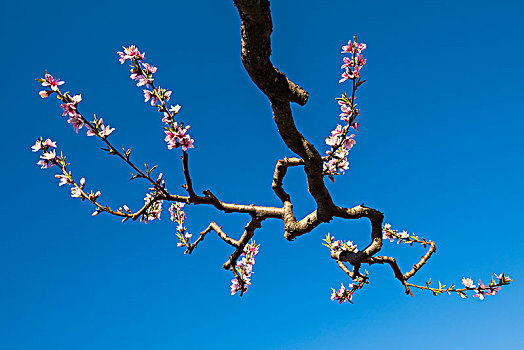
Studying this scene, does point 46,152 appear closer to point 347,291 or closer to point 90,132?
point 90,132

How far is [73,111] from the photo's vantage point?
389 centimetres

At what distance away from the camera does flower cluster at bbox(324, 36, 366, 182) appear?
178 inches

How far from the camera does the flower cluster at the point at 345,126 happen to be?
14.8ft

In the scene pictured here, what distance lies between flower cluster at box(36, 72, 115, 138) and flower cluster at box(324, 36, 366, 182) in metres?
2.70

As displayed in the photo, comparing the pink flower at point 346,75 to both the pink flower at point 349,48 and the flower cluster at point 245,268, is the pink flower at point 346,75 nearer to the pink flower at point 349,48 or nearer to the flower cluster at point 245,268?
the pink flower at point 349,48

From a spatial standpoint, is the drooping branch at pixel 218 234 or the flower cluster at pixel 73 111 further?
the drooping branch at pixel 218 234

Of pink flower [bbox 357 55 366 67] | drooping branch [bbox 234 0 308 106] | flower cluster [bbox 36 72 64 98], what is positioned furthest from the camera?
pink flower [bbox 357 55 366 67]

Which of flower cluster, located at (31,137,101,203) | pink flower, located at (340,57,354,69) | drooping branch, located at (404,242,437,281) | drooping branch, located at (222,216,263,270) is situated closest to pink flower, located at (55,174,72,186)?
flower cluster, located at (31,137,101,203)

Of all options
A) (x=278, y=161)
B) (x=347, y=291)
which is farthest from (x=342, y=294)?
(x=278, y=161)

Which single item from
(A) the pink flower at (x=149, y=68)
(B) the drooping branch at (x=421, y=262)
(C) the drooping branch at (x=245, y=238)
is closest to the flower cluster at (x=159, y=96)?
(A) the pink flower at (x=149, y=68)

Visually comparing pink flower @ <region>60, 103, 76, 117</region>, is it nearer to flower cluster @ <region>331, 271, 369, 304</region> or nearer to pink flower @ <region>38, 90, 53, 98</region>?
pink flower @ <region>38, 90, 53, 98</region>

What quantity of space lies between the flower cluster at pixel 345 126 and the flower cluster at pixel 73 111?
270cm

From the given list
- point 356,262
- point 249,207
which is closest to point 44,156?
point 249,207

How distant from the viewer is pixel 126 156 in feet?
13.0
